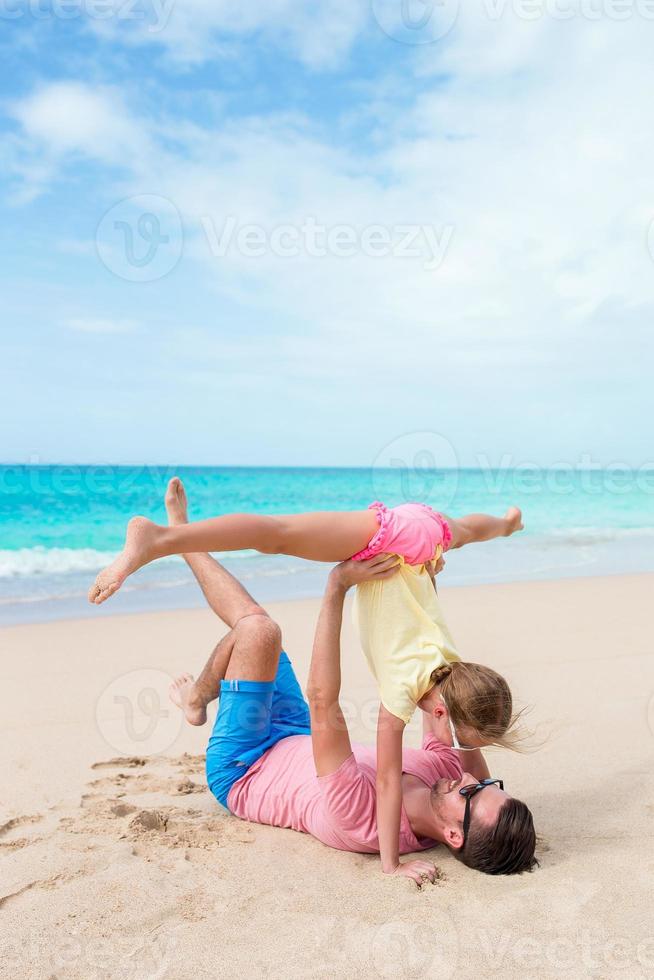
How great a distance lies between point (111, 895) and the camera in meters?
3.03

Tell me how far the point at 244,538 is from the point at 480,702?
1137 millimetres

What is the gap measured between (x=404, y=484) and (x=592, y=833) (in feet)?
133

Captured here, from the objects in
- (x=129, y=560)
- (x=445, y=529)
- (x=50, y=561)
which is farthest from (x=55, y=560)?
(x=129, y=560)

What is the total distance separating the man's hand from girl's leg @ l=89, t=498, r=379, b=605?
7cm

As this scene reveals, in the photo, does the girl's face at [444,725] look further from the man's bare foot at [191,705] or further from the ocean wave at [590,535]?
the ocean wave at [590,535]

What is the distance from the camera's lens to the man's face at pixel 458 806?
3.25 meters

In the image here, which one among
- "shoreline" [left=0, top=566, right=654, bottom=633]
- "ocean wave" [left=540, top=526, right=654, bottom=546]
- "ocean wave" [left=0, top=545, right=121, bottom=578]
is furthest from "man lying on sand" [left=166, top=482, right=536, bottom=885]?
"ocean wave" [left=540, top=526, right=654, bottom=546]

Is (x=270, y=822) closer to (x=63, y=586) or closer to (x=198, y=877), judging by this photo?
(x=198, y=877)

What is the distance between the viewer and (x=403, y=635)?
343 centimetres

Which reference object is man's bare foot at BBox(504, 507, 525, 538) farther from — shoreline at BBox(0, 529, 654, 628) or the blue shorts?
shoreline at BBox(0, 529, 654, 628)

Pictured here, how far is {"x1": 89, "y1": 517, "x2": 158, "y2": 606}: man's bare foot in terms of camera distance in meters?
3.11

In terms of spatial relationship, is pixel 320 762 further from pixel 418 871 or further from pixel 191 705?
pixel 191 705

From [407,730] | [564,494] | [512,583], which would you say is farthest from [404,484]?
[407,730]

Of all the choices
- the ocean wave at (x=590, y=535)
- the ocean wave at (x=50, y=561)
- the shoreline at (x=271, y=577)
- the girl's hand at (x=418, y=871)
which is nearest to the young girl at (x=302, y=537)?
the girl's hand at (x=418, y=871)
